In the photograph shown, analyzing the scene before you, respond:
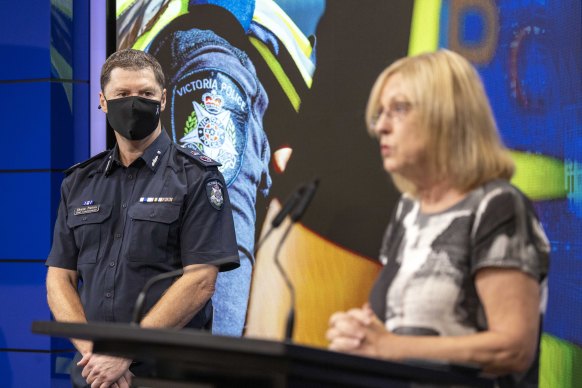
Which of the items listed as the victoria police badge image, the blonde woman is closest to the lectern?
the blonde woman

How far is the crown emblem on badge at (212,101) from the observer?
337cm

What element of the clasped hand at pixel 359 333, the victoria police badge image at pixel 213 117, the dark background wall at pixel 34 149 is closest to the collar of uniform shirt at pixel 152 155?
the victoria police badge image at pixel 213 117

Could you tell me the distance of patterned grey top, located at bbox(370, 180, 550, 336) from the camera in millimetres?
1480

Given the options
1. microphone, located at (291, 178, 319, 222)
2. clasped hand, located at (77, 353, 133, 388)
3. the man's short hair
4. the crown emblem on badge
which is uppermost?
the man's short hair

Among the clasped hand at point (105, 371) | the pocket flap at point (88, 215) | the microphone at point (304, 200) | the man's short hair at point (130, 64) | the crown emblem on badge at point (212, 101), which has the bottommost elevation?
the clasped hand at point (105, 371)

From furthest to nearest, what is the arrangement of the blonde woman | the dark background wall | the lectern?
the dark background wall, the blonde woman, the lectern

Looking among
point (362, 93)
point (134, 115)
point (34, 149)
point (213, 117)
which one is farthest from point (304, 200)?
point (34, 149)

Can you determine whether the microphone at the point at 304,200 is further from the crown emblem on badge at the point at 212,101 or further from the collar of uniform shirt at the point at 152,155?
the crown emblem on badge at the point at 212,101

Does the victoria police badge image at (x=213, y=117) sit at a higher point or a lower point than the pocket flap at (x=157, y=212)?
higher

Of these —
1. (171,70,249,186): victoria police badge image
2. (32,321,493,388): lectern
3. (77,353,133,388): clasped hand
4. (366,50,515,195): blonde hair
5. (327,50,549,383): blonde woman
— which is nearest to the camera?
(32,321,493,388): lectern

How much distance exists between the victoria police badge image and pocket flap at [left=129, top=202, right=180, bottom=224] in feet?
2.18

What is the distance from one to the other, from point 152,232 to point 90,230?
8.9 inches

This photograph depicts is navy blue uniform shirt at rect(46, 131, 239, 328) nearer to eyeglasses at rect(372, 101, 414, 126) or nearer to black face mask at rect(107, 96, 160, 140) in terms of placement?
black face mask at rect(107, 96, 160, 140)

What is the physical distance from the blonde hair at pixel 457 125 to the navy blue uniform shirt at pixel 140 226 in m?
1.23
